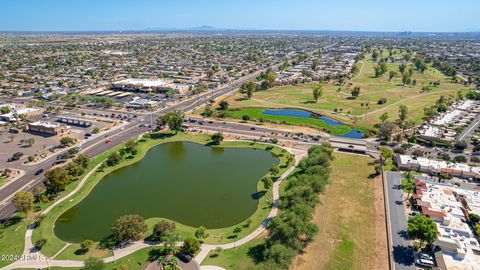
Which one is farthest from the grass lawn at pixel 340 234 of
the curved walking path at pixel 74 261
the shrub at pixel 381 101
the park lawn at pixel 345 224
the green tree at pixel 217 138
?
the shrub at pixel 381 101

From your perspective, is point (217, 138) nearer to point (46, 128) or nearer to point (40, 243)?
point (40, 243)

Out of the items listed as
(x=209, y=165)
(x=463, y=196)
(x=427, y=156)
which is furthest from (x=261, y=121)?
(x=463, y=196)

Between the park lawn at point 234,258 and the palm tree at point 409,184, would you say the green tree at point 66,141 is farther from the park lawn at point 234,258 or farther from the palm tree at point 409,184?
the palm tree at point 409,184

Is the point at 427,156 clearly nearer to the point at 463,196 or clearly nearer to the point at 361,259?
the point at 463,196

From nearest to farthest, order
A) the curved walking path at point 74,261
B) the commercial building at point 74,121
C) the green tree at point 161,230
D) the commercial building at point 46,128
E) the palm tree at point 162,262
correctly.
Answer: the palm tree at point 162,262, the curved walking path at point 74,261, the green tree at point 161,230, the commercial building at point 46,128, the commercial building at point 74,121

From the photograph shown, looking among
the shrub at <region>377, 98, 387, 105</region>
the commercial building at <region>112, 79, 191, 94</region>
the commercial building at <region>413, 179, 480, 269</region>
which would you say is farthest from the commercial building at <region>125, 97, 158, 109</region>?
the commercial building at <region>413, 179, 480, 269</region>
